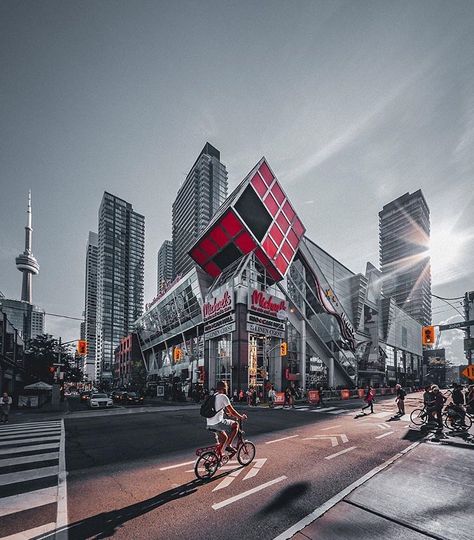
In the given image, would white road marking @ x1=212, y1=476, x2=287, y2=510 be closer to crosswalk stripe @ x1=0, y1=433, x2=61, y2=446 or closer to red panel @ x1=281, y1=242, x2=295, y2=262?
crosswalk stripe @ x1=0, y1=433, x2=61, y2=446

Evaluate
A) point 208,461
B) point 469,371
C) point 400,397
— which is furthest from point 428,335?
point 208,461

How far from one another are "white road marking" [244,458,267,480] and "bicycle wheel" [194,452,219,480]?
32.1 inches

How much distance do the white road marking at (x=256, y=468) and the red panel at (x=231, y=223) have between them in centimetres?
A: 3072

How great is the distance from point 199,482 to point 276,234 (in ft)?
122

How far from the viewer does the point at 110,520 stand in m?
5.42

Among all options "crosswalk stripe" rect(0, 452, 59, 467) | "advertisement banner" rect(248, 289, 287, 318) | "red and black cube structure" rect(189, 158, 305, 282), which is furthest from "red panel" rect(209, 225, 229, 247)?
"crosswalk stripe" rect(0, 452, 59, 467)

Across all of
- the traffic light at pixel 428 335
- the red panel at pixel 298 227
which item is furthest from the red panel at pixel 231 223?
the traffic light at pixel 428 335

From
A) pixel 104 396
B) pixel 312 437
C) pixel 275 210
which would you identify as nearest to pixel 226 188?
pixel 275 210

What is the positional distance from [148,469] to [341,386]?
4948cm

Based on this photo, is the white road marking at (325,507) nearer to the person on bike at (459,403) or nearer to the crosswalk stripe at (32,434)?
the person on bike at (459,403)

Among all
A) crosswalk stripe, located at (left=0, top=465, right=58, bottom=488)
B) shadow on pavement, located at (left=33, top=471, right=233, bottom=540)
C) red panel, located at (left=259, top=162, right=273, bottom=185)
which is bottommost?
crosswalk stripe, located at (left=0, top=465, right=58, bottom=488)

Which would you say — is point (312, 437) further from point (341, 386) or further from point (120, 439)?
point (341, 386)

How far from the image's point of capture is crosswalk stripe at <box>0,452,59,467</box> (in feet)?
29.2

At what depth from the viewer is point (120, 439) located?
12.4m
